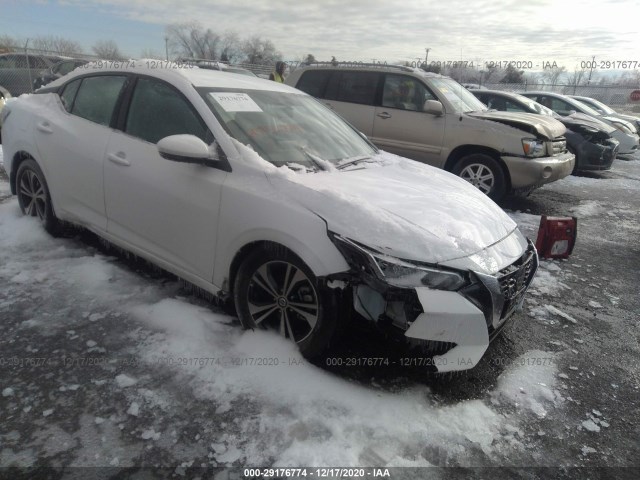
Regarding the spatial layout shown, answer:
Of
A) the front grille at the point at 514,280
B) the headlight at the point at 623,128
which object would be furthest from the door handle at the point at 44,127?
the headlight at the point at 623,128

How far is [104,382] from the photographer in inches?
100

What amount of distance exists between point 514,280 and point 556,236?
2.58 meters

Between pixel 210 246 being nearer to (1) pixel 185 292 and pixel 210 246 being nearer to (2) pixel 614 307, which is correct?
(1) pixel 185 292

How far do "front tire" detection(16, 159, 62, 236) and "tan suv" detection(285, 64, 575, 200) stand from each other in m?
4.72

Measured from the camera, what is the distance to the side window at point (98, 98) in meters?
3.73

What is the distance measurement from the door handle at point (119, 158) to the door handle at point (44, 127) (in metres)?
1.00

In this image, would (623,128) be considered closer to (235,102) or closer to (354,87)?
(354,87)

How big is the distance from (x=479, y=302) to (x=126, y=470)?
182 centimetres

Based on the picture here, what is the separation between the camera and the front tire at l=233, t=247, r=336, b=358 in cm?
257

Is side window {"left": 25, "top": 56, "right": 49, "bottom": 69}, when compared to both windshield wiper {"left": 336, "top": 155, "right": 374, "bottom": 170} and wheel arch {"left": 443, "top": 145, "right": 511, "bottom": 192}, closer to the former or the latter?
A: wheel arch {"left": 443, "top": 145, "right": 511, "bottom": 192}

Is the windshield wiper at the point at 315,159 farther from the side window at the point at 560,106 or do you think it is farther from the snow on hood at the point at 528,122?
the side window at the point at 560,106

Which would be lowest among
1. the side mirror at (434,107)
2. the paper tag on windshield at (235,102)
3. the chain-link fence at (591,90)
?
the paper tag on windshield at (235,102)

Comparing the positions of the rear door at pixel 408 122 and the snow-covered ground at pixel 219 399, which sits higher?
the rear door at pixel 408 122

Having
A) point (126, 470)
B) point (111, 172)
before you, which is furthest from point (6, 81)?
point (126, 470)
